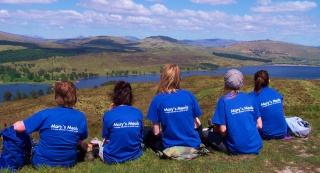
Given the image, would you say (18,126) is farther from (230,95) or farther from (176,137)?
(230,95)

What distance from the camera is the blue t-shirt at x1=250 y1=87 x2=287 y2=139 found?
1286 cm

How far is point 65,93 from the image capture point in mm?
9305

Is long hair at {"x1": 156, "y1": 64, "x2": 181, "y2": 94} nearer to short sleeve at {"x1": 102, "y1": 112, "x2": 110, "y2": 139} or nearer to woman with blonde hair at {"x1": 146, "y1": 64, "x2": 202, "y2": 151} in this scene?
woman with blonde hair at {"x1": 146, "y1": 64, "x2": 202, "y2": 151}

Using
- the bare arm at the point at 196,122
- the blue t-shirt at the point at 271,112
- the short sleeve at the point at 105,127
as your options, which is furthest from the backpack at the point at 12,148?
the blue t-shirt at the point at 271,112

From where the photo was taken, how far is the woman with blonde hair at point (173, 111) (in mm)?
10219

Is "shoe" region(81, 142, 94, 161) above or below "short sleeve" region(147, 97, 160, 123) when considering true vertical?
below

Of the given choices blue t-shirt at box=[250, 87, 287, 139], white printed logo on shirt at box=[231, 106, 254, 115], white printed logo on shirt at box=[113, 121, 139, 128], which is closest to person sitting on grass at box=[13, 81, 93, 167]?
white printed logo on shirt at box=[113, 121, 139, 128]

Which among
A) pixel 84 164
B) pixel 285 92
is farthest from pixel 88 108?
pixel 84 164

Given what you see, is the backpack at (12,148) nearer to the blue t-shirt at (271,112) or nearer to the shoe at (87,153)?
the shoe at (87,153)

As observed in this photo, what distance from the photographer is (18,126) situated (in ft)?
29.2

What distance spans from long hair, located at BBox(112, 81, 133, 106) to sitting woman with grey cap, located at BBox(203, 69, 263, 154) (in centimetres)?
281

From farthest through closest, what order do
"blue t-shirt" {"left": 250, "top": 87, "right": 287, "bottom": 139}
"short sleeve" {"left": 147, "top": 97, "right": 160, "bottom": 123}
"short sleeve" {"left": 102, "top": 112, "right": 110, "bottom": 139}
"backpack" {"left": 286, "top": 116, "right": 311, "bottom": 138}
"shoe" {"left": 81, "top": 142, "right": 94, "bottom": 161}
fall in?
"backpack" {"left": 286, "top": 116, "right": 311, "bottom": 138} < "blue t-shirt" {"left": 250, "top": 87, "right": 287, "bottom": 139} < "shoe" {"left": 81, "top": 142, "right": 94, "bottom": 161} < "short sleeve" {"left": 147, "top": 97, "right": 160, "bottom": 123} < "short sleeve" {"left": 102, "top": 112, "right": 110, "bottom": 139}

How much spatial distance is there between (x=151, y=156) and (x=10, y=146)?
4.12 metres

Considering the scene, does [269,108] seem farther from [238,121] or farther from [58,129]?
[58,129]
